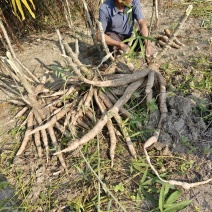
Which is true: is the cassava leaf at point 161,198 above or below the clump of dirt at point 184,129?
below

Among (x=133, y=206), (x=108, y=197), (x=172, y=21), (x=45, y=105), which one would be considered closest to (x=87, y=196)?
(x=108, y=197)

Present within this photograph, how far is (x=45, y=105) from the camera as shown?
1.87 m

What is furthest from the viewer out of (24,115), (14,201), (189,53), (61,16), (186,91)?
(61,16)

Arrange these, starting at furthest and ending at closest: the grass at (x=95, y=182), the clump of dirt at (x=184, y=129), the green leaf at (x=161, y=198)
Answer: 1. the clump of dirt at (x=184, y=129)
2. the grass at (x=95, y=182)
3. the green leaf at (x=161, y=198)

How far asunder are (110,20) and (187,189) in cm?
168

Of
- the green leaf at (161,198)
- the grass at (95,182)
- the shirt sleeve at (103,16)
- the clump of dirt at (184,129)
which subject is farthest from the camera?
the shirt sleeve at (103,16)

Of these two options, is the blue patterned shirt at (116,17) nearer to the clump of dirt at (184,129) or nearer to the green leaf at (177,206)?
the clump of dirt at (184,129)

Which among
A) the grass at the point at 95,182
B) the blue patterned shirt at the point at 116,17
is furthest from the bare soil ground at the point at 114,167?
the blue patterned shirt at the point at 116,17

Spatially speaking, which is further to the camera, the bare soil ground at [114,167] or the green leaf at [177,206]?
the bare soil ground at [114,167]

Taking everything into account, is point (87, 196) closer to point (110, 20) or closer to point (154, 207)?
point (154, 207)

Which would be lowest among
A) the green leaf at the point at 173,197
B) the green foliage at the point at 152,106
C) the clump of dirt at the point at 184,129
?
the green leaf at the point at 173,197

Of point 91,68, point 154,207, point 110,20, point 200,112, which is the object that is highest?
point 110,20

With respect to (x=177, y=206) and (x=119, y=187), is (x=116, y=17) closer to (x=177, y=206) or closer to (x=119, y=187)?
(x=119, y=187)

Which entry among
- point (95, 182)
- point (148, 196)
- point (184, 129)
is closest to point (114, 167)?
point (95, 182)
